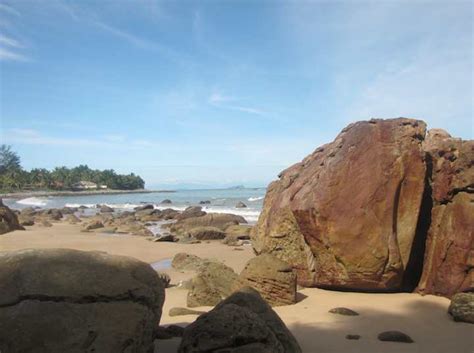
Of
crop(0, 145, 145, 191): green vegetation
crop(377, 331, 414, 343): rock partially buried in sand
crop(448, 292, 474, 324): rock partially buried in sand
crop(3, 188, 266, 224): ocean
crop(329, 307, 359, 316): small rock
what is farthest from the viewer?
crop(0, 145, 145, 191): green vegetation

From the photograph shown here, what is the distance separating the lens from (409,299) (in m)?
6.32

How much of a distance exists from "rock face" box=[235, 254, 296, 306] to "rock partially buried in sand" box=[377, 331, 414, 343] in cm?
170

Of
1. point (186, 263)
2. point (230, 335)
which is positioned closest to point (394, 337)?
point (230, 335)

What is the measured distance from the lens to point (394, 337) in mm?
4637

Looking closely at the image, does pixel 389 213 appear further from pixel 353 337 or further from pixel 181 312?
pixel 181 312

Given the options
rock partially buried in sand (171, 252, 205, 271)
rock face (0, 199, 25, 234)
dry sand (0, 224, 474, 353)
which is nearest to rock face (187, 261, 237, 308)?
dry sand (0, 224, 474, 353)

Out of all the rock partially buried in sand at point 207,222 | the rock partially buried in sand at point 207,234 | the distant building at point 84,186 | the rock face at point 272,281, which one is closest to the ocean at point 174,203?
the rock partially buried in sand at point 207,222

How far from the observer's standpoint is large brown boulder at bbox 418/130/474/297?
6176mm

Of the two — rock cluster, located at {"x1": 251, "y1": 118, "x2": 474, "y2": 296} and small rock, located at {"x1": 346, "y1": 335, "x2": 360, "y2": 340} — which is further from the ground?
rock cluster, located at {"x1": 251, "y1": 118, "x2": 474, "y2": 296}

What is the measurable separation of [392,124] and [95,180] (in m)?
104

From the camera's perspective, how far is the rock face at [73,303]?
9.71 ft

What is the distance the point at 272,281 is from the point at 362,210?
185 centimetres

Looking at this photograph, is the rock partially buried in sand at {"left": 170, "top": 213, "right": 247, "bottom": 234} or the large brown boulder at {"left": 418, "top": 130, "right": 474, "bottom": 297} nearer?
the large brown boulder at {"left": 418, "top": 130, "right": 474, "bottom": 297}

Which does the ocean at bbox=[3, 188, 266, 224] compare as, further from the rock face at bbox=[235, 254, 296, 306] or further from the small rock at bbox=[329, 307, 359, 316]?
the small rock at bbox=[329, 307, 359, 316]
